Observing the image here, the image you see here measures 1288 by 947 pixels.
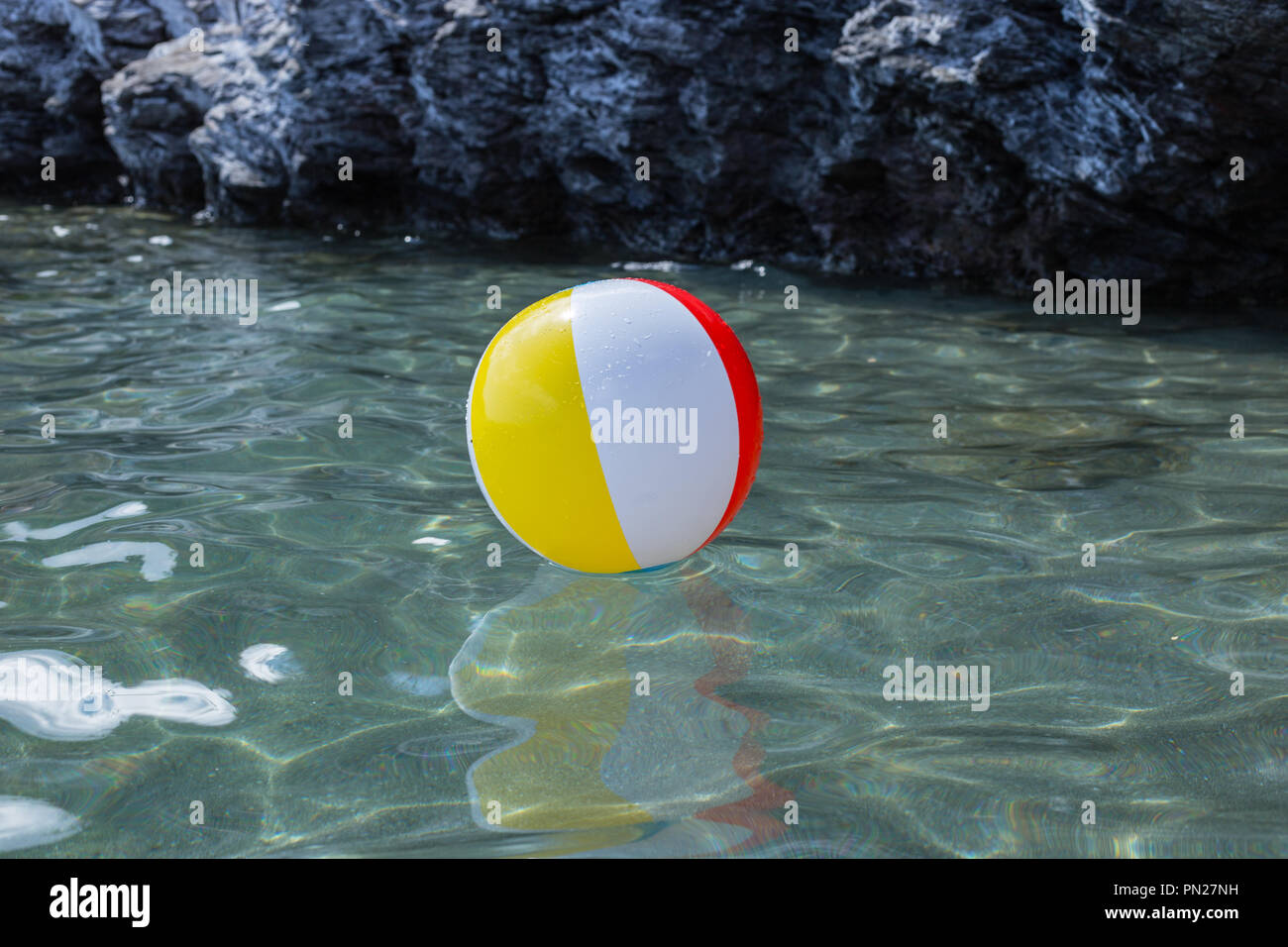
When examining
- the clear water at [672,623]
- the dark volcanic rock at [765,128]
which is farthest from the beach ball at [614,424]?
the dark volcanic rock at [765,128]

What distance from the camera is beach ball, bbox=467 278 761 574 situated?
367 centimetres

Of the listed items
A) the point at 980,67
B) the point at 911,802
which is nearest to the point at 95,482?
the point at 911,802

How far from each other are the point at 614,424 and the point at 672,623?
796 mm

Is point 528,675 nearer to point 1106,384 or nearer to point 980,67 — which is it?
point 1106,384

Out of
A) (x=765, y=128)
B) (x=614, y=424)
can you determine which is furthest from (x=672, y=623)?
(x=765, y=128)

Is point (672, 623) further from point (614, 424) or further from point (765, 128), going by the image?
point (765, 128)

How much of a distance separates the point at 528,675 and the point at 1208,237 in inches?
281

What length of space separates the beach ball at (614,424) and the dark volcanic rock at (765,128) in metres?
5.57

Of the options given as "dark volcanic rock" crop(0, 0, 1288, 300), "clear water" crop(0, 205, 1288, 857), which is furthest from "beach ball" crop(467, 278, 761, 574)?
"dark volcanic rock" crop(0, 0, 1288, 300)

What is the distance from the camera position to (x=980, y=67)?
8500 millimetres

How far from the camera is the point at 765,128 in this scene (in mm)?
10500

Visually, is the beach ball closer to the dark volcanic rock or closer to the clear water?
the clear water

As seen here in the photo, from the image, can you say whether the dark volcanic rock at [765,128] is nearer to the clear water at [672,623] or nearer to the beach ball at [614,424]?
the clear water at [672,623]

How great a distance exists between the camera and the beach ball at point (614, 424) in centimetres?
367
